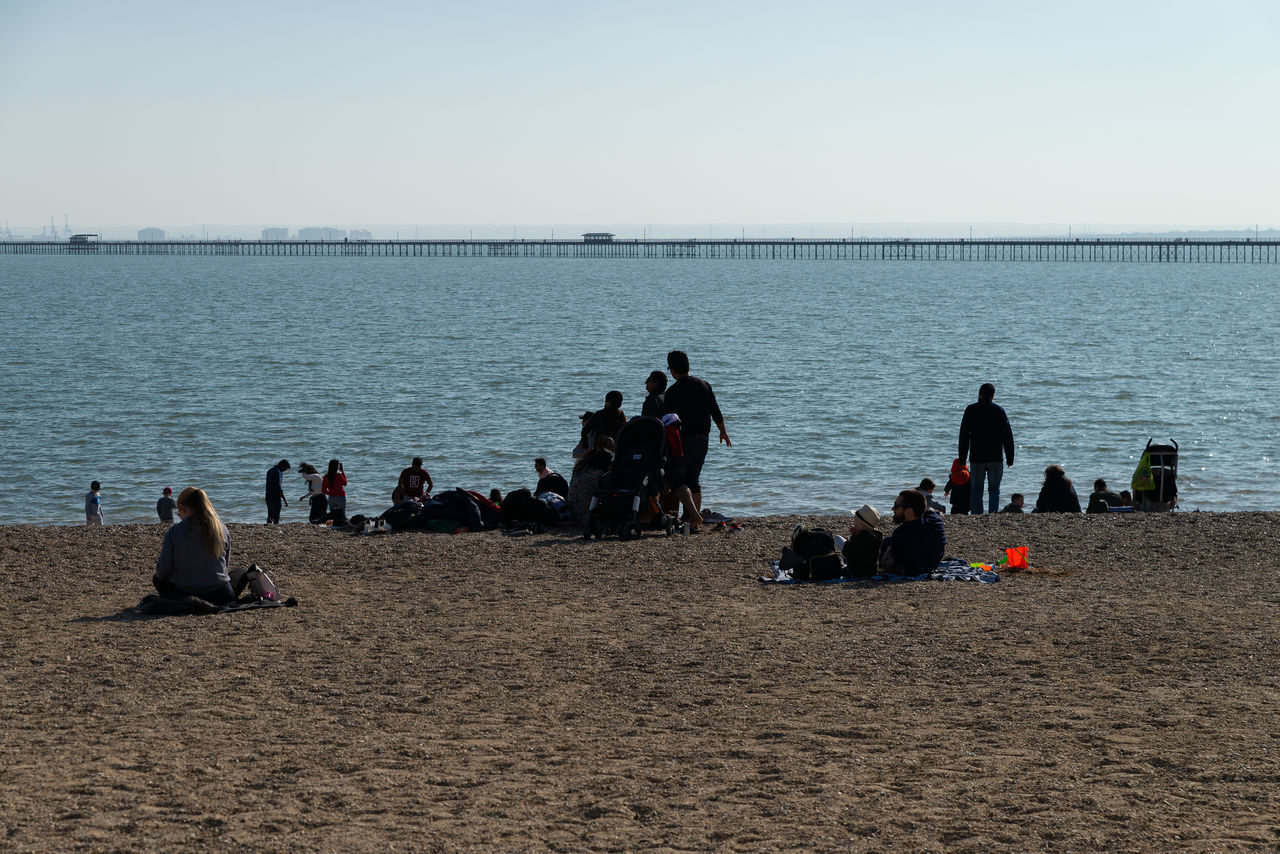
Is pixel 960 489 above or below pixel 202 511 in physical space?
below

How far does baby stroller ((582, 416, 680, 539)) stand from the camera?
40.6 ft

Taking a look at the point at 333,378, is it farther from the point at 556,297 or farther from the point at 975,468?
the point at 556,297

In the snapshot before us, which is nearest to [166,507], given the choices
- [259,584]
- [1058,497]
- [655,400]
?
[655,400]

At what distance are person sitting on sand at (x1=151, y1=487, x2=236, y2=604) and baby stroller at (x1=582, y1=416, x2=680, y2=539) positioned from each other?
412cm

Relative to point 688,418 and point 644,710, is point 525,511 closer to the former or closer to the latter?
point 688,418

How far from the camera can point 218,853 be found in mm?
4996

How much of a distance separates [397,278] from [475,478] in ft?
397

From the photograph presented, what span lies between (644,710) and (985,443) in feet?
29.9

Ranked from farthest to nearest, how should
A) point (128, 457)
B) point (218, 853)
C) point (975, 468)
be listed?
point (128, 457), point (975, 468), point (218, 853)

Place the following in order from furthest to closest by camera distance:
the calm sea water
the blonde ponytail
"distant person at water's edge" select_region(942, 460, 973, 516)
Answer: the calm sea water, "distant person at water's edge" select_region(942, 460, 973, 516), the blonde ponytail

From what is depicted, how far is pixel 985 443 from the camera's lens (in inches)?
596

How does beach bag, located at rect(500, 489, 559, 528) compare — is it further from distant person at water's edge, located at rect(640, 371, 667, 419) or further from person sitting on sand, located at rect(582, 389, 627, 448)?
distant person at water's edge, located at rect(640, 371, 667, 419)

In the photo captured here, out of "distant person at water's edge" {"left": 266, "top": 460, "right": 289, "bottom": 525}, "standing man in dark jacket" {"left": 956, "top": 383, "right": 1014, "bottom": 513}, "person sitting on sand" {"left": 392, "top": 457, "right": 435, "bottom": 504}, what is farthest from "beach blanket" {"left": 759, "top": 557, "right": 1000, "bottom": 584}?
"distant person at water's edge" {"left": 266, "top": 460, "right": 289, "bottom": 525}

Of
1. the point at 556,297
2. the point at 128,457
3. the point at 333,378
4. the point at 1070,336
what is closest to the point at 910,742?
the point at 128,457
